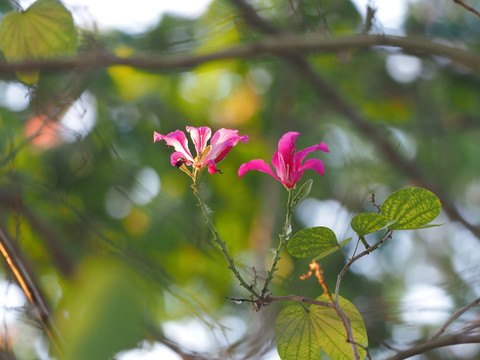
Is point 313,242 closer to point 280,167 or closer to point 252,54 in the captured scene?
point 280,167

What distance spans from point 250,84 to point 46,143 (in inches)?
41.2

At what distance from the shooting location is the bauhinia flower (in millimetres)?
530

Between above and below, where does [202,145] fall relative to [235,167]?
below

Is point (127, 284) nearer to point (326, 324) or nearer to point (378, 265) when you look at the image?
point (326, 324)

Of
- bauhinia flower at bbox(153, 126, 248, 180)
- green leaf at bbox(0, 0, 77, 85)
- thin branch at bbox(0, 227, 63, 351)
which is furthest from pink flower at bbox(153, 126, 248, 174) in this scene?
green leaf at bbox(0, 0, 77, 85)

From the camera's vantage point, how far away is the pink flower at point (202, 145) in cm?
53

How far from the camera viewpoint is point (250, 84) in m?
Result: 2.45

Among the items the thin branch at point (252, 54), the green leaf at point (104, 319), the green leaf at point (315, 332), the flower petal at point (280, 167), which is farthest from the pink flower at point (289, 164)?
the thin branch at point (252, 54)

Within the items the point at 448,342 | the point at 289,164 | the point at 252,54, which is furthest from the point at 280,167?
the point at 252,54

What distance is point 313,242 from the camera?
1.60 feet

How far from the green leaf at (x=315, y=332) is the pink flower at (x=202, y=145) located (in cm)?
18

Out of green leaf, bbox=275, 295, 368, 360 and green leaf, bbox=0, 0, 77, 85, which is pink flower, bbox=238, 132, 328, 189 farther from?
green leaf, bbox=0, 0, 77, 85

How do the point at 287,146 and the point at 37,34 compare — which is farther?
the point at 37,34

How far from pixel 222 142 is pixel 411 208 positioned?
0.67ft
